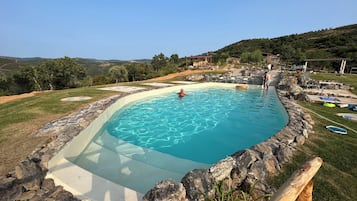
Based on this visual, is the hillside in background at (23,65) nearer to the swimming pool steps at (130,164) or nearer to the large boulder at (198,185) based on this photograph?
the swimming pool steps at (130,164)

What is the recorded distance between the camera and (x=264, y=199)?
2.38 meters

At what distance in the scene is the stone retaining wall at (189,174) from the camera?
241 centimetres

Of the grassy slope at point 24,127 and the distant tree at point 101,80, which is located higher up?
the grassy slope at point 24,127

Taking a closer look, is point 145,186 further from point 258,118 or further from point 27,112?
point 258,118

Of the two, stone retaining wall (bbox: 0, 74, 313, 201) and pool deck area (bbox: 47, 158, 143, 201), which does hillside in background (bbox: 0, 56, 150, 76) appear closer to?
stone retaining wall (bbox: 0, 74, 313, 201)

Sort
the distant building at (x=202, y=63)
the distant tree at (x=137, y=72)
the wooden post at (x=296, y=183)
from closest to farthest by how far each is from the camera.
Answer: the wooden post at (x=296, y=183)
the distant building at (x=202, y=63)
the distant tree at (x=137, y=72)

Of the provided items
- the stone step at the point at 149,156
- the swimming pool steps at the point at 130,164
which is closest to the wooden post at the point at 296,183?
the swimming pool steps at the point at 130,164

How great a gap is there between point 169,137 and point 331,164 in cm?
434

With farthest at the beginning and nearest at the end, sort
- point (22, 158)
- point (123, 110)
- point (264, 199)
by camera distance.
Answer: point (123, 110) → point (22, 158) → point (264, 199)

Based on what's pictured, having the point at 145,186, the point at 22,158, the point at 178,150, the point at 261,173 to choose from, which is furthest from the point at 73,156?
the point at 261,173

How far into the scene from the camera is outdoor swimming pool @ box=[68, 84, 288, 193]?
3.78 meters

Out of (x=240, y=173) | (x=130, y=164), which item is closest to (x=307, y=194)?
(x=240, y=173)

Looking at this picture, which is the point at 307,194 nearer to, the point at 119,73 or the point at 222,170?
the point at 222,170

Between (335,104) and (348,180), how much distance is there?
6542mm
